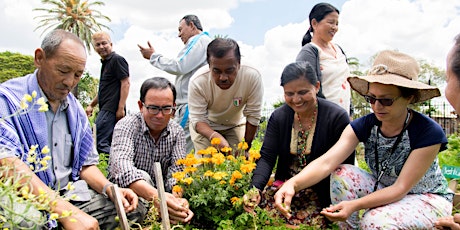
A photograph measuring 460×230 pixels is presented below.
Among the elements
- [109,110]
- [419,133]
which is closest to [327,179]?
[419,133]

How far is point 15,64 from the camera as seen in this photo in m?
40.6

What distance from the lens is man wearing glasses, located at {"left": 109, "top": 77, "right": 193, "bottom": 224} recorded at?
9.18ft

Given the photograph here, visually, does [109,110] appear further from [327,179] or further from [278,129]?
[327,179]

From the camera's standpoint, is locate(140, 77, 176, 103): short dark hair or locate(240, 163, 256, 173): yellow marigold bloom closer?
locate(240, 163, 256, 173): yellow marigold bloom

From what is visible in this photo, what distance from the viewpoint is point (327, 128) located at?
10.0 ft

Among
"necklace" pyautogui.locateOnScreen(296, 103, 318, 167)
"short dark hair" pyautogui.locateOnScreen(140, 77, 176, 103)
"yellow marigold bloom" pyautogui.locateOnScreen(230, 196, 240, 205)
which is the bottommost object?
"yellow marigold bloom" pyautogui.locateOnScreen(230, 196, 240, 205)

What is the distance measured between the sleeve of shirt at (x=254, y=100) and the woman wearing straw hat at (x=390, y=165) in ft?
3.70

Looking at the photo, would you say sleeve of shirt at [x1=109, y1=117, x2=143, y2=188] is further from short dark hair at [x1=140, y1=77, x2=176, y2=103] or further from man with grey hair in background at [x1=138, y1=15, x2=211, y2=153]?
man with grey hair in background at [x1=138, y1=15, x2=211, y2=153]

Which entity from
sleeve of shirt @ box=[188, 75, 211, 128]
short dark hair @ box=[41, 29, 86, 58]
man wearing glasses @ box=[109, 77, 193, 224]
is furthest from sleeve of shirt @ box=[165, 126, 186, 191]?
short dark hair @ box=[41, 29, 86, 58]

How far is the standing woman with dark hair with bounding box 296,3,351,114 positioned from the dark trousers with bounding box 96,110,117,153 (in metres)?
2.54

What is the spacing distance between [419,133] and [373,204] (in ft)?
1.64

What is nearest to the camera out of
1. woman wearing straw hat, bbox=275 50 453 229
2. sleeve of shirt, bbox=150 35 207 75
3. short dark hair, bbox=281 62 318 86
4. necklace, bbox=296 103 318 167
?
woman wearing straw hat, bbox=275 50 453 229

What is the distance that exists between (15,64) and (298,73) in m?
43.2

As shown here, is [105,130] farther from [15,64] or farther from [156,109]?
[15,64]
